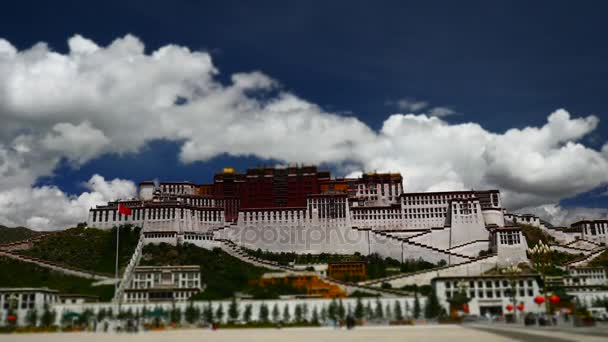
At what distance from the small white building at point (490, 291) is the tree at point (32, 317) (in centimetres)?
5003

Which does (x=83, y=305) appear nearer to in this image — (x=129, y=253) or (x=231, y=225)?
(x=129, y=253)

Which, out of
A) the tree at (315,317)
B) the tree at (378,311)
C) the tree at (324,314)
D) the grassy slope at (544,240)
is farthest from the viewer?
the grassy slope at (544,240)

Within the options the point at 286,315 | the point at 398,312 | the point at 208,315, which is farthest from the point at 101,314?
the point at 398,312

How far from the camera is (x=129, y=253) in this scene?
3932 inches

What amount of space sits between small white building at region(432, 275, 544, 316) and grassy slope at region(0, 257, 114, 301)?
46.8 meters

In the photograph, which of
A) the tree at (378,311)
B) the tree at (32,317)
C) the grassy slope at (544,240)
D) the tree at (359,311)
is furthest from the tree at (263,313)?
the grassy slope at (544,240)

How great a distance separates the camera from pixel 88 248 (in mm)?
104125

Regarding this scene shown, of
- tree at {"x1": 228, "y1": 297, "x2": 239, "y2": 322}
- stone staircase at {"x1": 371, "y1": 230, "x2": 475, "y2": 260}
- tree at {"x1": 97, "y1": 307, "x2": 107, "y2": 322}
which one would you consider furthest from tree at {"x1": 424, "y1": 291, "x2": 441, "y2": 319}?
stone staircase at {"x1": 371, "y1": 230, "x2": 475, "y2": 260}

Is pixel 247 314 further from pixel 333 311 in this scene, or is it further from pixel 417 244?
pixel 417 244

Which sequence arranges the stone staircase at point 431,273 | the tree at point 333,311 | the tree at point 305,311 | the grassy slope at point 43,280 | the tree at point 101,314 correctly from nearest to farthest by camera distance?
1. the tree at point 333,311
2. the tree at point 101,314
3. the tree at point 305,311
4. the grassy slope at point 43,280
5. the stone staircase at point 431,273

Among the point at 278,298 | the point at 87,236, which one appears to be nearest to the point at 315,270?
the point at 278,298

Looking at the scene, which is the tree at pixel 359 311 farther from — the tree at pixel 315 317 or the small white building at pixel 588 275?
the small white building at pixel 588 275

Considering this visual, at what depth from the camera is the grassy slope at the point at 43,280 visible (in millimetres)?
80375

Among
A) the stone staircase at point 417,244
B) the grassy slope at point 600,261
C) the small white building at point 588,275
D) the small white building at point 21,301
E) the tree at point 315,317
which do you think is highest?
the stone staircase at point 417,244
